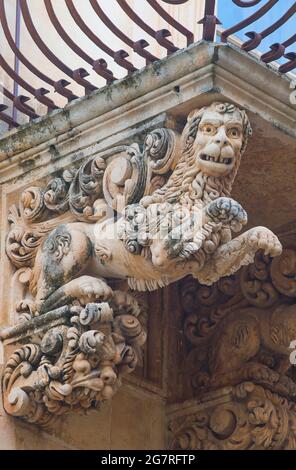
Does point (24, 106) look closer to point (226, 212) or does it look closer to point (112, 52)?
point (112, 52)

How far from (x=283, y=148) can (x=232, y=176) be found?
302 millimetres

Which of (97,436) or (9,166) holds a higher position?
(9,166)

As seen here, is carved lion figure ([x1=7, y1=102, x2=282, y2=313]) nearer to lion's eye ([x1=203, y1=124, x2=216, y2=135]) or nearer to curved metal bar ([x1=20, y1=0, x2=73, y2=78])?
lion's eye ([x1=203, y1=124, x2=216, y2=135])

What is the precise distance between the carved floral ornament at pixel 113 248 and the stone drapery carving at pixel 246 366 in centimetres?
57

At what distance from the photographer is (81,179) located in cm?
654

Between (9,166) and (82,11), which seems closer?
(9,166)

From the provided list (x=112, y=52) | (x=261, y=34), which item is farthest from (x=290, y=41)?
(x=112, y=52)

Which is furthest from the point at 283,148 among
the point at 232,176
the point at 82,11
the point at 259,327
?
the point at 82,11

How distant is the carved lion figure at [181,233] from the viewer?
6.06m

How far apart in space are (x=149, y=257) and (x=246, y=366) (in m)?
0.99

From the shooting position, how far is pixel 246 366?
7.01 metres

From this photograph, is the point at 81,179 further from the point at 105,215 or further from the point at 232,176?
the point at 232,176

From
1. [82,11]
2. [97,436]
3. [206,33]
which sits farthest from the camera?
[82,11]

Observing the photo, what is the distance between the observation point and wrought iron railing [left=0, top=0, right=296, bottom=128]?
6254 millimetres
